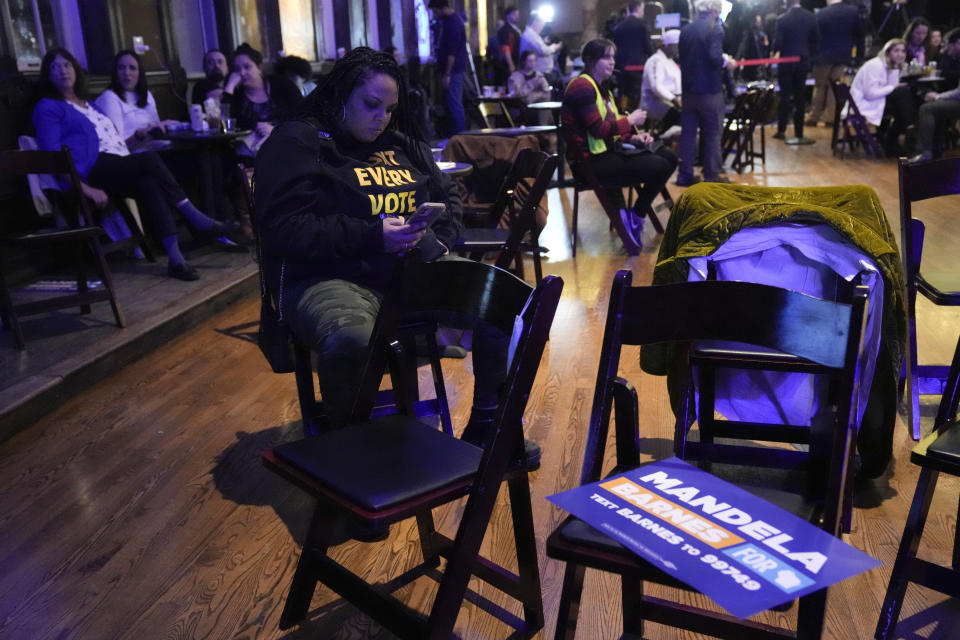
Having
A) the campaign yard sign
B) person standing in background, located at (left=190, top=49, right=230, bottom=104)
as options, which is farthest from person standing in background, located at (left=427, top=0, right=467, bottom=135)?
the campaign yard sign

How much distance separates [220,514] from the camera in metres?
2.39

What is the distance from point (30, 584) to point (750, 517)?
171cm

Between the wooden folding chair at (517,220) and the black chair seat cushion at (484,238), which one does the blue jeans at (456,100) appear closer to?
the wooden folding chair at (517,220)

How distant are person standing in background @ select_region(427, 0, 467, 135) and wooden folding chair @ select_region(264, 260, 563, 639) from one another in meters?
7.98

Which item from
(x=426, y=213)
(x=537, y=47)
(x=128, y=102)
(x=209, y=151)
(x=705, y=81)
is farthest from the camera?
(x=537, y=47)

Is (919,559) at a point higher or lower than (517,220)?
Result: lower

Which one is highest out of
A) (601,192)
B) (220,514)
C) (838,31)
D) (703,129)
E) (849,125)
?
(838,31)

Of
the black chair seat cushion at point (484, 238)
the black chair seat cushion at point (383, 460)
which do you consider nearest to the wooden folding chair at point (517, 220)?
the black chair seat cushion at point (484, 238)

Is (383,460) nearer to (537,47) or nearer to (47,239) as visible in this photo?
(47,239)

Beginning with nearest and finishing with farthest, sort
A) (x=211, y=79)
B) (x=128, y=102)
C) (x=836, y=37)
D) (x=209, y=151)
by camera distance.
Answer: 1. (x=128, y=102)
2. (x=209, y=151)
3. (x=211, y=79)
4. (x=836, y=37)

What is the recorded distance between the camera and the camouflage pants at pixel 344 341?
84.8 inches

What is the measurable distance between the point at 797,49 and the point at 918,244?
8.05 metres

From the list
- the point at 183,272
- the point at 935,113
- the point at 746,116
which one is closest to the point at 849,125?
the point at 935,113

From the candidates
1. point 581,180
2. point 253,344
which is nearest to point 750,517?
point 253,344
